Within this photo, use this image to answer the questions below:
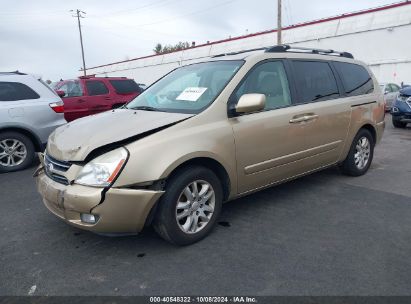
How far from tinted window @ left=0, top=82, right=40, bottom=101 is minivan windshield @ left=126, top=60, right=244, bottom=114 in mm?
3008

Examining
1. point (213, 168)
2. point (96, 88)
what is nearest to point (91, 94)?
point (96, 88)

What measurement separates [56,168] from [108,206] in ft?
2.42

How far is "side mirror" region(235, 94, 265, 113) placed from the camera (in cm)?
338

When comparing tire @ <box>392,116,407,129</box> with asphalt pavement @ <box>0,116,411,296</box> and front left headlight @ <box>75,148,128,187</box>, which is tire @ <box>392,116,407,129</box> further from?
front left headlight @ <box>75,148,128,187</box>

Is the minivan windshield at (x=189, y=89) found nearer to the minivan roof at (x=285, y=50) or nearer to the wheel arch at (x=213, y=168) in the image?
the minivan roof at (x=285, y=50)

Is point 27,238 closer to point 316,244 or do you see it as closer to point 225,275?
point 225,275

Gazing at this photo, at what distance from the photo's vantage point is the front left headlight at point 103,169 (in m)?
2.81

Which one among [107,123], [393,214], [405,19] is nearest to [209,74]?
[107,123]

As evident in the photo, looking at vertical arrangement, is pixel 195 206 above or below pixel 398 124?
above

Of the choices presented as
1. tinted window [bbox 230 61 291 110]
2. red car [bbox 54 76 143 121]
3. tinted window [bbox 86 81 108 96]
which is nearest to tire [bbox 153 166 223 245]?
tinted window [bbox 230 61 291 110]

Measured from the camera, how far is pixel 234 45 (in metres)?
30.0

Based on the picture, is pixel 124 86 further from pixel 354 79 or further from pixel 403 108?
pixel 403 108

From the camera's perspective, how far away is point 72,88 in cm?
940

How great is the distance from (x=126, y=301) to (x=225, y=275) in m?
0.77
